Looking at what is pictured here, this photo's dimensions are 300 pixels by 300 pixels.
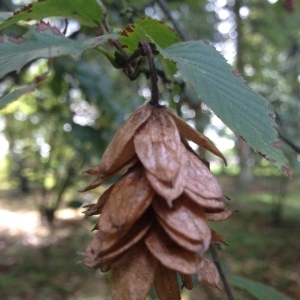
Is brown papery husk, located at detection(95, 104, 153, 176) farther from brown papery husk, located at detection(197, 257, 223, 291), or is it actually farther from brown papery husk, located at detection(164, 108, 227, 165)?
brown papery husk, located at detection(197, 257, 223, 291)

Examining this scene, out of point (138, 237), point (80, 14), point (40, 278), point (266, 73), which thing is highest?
point (80, 14)

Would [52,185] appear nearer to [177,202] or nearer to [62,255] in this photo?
[62,255]

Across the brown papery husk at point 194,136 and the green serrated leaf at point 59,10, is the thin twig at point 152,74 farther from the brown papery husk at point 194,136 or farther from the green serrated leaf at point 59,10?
the green serrated leaf at point 59,10

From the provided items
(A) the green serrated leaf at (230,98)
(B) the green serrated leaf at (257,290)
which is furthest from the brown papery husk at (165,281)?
(B) the green serrated leaf at (257,290)

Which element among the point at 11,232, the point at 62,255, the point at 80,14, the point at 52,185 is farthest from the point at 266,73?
the point at 80,14

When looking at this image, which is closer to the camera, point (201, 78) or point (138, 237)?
point (138, 237)

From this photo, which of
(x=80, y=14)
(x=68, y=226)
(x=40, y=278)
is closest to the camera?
(x=80, y=14)

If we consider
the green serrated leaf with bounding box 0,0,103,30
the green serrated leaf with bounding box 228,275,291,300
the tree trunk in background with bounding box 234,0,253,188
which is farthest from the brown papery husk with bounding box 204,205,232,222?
the tree trunk in background with bounding box 234,0,253,188

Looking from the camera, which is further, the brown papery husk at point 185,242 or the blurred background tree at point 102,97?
the blurred background tree at point 102,97

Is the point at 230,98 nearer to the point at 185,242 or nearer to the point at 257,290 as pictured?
the point at 185,242
